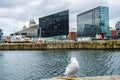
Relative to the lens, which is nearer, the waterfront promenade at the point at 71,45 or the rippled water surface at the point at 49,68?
the rippled water surface at the point at 49,68

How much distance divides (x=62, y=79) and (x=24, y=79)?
77.8 ft

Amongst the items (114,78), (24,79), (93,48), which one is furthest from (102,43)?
(114,78)

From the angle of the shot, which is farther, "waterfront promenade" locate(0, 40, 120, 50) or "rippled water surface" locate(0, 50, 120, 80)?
"waterfront promenade" locate(0, 40, 120, 50)

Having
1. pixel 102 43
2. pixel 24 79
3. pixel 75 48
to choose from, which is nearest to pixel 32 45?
pixel 75 48

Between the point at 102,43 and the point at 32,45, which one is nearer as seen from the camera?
the point at 102,43

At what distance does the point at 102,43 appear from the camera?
14462 centimetres

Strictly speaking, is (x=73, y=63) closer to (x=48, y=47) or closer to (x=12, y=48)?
(x=48, y=47)

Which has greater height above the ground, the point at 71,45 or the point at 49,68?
the point at 71,45

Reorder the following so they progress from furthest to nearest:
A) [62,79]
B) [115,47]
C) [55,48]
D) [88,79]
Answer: [55,48] → [115,47] → [88,79] → [62,79]

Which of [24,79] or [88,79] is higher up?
[88,79]

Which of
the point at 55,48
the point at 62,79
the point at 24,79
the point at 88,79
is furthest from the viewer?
the point at 55,48

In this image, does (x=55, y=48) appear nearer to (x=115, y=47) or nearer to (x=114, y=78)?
(x=115, y=47)

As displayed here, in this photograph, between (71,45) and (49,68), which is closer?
(49,68)

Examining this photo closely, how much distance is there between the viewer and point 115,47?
14325 cm
